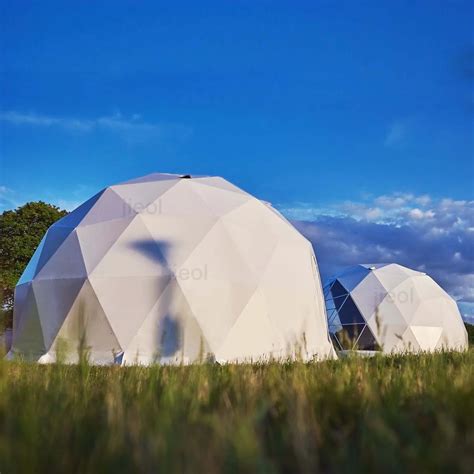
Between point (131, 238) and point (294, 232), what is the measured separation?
22.7 ft

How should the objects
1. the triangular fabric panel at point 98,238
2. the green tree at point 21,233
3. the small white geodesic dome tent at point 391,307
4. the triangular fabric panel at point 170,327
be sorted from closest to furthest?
1. the triangular fabric panel at point 170,327
2. the triangular fabric panel at point 98,238
3. the small white geodesic dome tent at point 391,307
4. the green tree at point 21,233

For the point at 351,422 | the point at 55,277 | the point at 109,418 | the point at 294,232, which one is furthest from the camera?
the point at 294,232

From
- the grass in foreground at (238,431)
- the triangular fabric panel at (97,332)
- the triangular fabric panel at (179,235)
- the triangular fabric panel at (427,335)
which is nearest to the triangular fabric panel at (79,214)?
the triangular fabric panel at (179,235)

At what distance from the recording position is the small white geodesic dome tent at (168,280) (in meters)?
15.5

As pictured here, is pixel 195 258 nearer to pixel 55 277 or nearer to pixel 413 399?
pixel 55 277

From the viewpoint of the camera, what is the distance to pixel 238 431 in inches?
69.9

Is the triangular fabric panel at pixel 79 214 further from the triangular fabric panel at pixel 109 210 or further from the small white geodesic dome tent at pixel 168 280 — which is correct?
the triangular fabric panel at pixel 109 210

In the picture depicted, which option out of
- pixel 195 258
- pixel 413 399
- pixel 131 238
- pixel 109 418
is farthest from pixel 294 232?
pixel 109 418

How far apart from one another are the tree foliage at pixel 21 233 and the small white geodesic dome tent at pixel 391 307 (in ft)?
71.6

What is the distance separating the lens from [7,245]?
36469mm

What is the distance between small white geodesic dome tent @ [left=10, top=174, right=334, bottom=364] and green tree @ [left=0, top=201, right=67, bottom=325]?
18.3m

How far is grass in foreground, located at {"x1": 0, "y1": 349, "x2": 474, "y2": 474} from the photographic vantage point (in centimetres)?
188

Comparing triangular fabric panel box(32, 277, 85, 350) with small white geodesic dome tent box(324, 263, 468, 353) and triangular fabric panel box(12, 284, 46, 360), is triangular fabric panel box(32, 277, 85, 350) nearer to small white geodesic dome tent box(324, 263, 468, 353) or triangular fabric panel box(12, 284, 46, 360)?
triangular fabric panel box(12, 284, 46, 360)

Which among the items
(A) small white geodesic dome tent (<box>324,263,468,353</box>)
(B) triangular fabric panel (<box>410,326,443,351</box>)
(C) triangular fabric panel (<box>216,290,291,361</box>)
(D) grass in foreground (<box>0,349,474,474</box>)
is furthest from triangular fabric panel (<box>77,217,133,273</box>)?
(B) triangular fabric panel (<box>410,326,443,351</box>)
